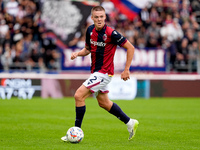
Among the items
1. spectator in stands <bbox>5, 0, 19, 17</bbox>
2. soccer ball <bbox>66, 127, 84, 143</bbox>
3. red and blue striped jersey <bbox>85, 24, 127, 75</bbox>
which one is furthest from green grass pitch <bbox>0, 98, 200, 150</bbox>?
spectator in stands <bbox>5, 0, 19, 17</bbox>

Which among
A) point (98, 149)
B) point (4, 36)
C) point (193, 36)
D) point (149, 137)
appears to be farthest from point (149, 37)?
point (98, 149)

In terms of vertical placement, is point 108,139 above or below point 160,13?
below

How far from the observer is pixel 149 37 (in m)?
19.2

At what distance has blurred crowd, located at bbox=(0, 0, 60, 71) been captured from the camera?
18.2m

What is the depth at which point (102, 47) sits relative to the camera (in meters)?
7.26

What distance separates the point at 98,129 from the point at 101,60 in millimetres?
2218

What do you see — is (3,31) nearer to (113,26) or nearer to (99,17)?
(113,26)

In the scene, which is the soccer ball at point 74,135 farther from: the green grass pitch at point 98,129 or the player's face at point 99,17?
the player's face at point 99,17

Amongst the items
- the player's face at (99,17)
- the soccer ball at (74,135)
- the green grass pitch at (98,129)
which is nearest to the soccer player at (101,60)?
the player's face at (99,17)

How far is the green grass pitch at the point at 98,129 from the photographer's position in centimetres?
673

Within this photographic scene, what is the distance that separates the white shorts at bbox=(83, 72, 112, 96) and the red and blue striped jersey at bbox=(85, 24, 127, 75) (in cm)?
9

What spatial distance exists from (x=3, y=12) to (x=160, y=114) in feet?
35.1

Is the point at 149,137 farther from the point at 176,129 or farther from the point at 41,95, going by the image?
the point at 41,95

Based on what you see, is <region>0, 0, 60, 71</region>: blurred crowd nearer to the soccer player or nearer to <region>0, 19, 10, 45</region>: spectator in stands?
<region>0, 19, 10, 45</region>: spectator in stands
